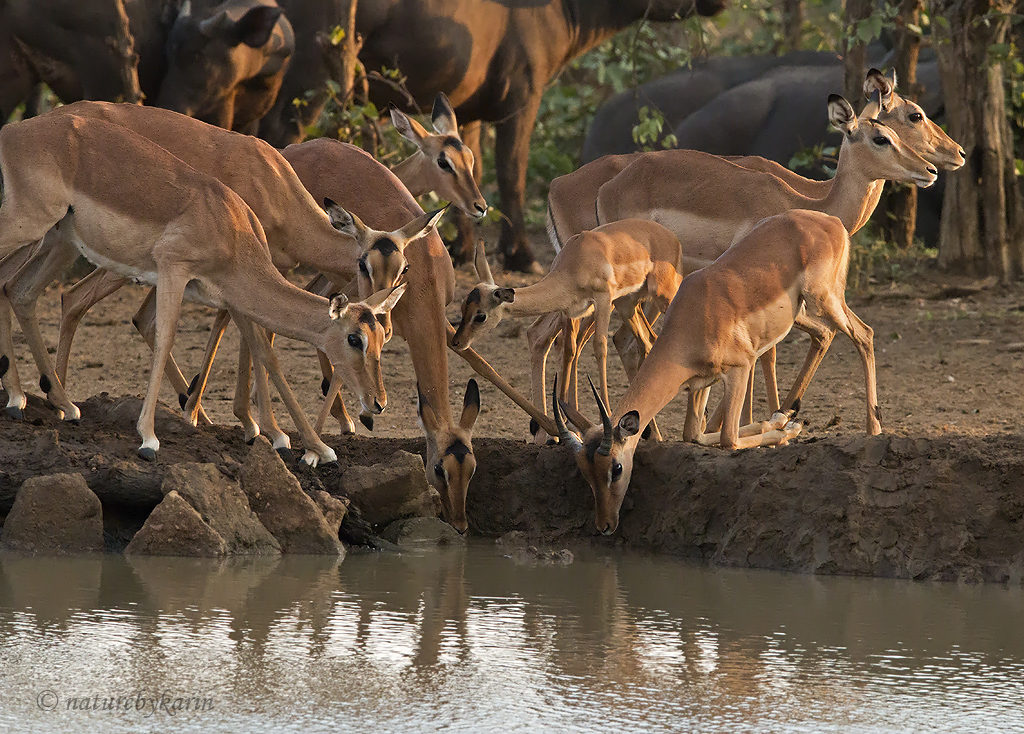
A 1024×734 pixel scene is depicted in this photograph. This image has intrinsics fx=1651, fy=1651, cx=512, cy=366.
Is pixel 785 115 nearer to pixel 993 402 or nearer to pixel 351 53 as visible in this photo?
pixel 351 53

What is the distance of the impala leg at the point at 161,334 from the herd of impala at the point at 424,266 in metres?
0.01

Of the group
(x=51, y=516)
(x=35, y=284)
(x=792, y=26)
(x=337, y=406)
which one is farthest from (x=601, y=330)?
(x=792, y=26)

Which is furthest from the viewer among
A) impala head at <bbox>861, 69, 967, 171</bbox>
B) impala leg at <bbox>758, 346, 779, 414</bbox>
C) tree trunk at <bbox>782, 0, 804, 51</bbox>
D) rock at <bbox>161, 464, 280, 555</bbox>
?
tree trunk at <bbox>782, 0, 804, 51</bbox>

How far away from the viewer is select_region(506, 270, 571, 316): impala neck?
880 cm

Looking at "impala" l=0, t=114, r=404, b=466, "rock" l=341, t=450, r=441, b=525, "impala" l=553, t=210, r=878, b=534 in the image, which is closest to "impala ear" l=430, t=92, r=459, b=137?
"impala" l=553, t=210, r=878, b=534

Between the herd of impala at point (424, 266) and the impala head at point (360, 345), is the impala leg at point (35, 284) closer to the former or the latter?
the herd of impala at point (424, 266)

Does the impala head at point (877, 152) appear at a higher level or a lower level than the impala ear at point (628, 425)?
higher

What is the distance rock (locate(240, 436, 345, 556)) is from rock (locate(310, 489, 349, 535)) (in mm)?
20

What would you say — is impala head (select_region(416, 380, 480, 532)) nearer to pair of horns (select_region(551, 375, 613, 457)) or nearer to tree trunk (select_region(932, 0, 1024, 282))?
pair of horns (select_region(551, 375, 613, 457))

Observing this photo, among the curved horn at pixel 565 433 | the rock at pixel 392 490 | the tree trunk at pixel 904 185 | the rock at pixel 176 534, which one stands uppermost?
the tree trunk at pixel 904 185

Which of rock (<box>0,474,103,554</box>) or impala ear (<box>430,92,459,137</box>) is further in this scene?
impala ear (<box>430,92,459,137</box>)

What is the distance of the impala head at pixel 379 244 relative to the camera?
821 centimetres

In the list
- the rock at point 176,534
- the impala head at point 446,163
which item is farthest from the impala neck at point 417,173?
the rock at point 176,534

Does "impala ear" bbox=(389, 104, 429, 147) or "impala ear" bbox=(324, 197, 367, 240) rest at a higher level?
"impala ear" bbox=(389, 104, 429, 147)
